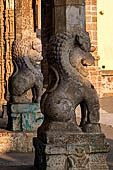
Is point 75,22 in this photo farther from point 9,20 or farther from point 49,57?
point 9,20

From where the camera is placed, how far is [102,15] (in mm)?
20469

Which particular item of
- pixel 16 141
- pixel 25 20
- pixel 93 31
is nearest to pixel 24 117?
pixel 16 141

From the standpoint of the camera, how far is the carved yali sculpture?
4406mm

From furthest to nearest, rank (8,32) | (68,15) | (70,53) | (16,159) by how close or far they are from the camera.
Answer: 1. (8,32)
2. (16,159)
3. (68,15)
4. (70,53)

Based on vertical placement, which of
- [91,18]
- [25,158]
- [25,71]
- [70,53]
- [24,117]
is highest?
[91,18]

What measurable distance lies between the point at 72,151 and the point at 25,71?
309 centimetres

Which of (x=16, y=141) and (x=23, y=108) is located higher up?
(x=23, y=108)

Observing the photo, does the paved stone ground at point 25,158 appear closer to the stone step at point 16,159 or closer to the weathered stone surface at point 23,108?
the stone step at point 16,159

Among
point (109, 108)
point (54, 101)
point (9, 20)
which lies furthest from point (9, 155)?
point (109, 108)

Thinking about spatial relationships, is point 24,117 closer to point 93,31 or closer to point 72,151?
point 72,151

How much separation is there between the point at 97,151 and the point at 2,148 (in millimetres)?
2692

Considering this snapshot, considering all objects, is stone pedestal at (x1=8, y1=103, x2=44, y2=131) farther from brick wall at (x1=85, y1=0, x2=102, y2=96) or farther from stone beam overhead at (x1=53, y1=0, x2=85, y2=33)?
brick wall at (x1=85, y1=0, x2=102, y2=96)

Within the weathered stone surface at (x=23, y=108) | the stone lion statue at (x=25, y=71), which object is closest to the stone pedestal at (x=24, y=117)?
the weathered stone surface at (x=23, y=108)

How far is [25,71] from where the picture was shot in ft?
23.6
